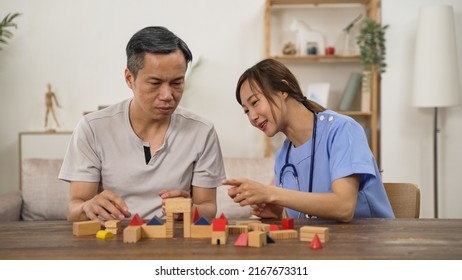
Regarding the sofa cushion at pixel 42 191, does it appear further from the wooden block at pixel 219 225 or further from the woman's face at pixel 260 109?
the wooden block at pixel 219 225

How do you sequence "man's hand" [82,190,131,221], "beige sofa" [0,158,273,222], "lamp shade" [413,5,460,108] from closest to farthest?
"man's hand" [82,190,131,221], "beige sofa" [0,158,273,222], "lamp shade" [413,5,460,108]

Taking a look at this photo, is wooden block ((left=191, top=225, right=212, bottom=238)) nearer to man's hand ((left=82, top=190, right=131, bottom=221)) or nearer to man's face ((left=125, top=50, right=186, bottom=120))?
man's hand ((left=82, top=190, right=131, bottom=221))

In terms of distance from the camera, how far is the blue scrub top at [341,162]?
1.64 meters

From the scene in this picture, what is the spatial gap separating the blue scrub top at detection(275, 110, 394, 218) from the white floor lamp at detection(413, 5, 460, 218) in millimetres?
2249

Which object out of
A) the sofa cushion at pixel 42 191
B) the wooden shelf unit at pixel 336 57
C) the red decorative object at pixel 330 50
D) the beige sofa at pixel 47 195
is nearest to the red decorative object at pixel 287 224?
the beige sofa at pixel 47 195

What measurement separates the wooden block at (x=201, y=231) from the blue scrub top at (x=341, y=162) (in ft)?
1.59

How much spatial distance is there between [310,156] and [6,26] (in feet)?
10.4

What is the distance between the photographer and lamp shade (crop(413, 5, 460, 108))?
381cm

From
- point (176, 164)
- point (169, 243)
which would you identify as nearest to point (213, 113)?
point (176, 164)

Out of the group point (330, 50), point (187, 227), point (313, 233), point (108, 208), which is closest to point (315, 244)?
point (313, 233)

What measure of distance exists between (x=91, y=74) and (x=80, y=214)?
267 cm

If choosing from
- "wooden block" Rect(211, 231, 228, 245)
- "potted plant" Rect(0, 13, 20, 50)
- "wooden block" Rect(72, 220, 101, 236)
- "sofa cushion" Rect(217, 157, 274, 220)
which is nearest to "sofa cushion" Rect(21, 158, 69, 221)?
"sofa cushion" Rect(217, 157, 274, 220)

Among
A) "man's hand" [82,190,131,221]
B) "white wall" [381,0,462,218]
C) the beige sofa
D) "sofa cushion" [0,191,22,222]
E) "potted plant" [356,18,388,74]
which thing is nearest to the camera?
"man's hand" [82,190,131,221]

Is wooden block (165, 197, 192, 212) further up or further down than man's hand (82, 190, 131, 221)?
further up
